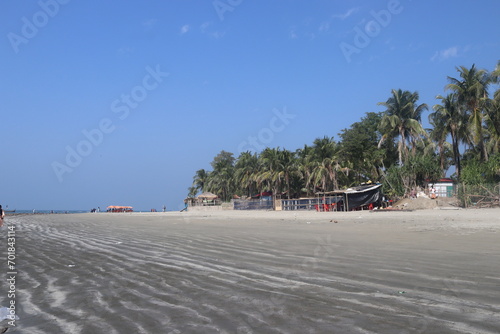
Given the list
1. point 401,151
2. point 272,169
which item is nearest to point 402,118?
point 401,151

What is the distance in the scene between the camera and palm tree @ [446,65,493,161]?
115ft

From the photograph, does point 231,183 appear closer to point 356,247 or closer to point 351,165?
point 351,165

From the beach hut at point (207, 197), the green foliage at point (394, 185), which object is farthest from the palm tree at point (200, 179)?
the green foliage at point (394, 185)

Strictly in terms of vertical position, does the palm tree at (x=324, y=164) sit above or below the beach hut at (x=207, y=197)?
above

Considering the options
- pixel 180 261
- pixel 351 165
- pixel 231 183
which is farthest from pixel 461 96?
pixel 231 183

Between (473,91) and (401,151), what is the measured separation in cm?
1128

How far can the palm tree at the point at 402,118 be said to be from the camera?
145ft

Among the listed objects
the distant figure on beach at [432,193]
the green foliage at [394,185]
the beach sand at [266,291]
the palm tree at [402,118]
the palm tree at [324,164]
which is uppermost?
the palm tree at [402,118]

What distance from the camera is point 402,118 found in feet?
148

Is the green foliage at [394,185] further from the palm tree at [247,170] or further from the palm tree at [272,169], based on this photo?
the palm tree at [247,170]

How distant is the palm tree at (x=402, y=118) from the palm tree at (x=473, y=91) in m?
7.14

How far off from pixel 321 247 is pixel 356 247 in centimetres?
75

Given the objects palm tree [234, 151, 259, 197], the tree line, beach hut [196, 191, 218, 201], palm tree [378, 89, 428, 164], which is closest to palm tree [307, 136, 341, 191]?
the tree line

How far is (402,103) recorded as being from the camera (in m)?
45.0
